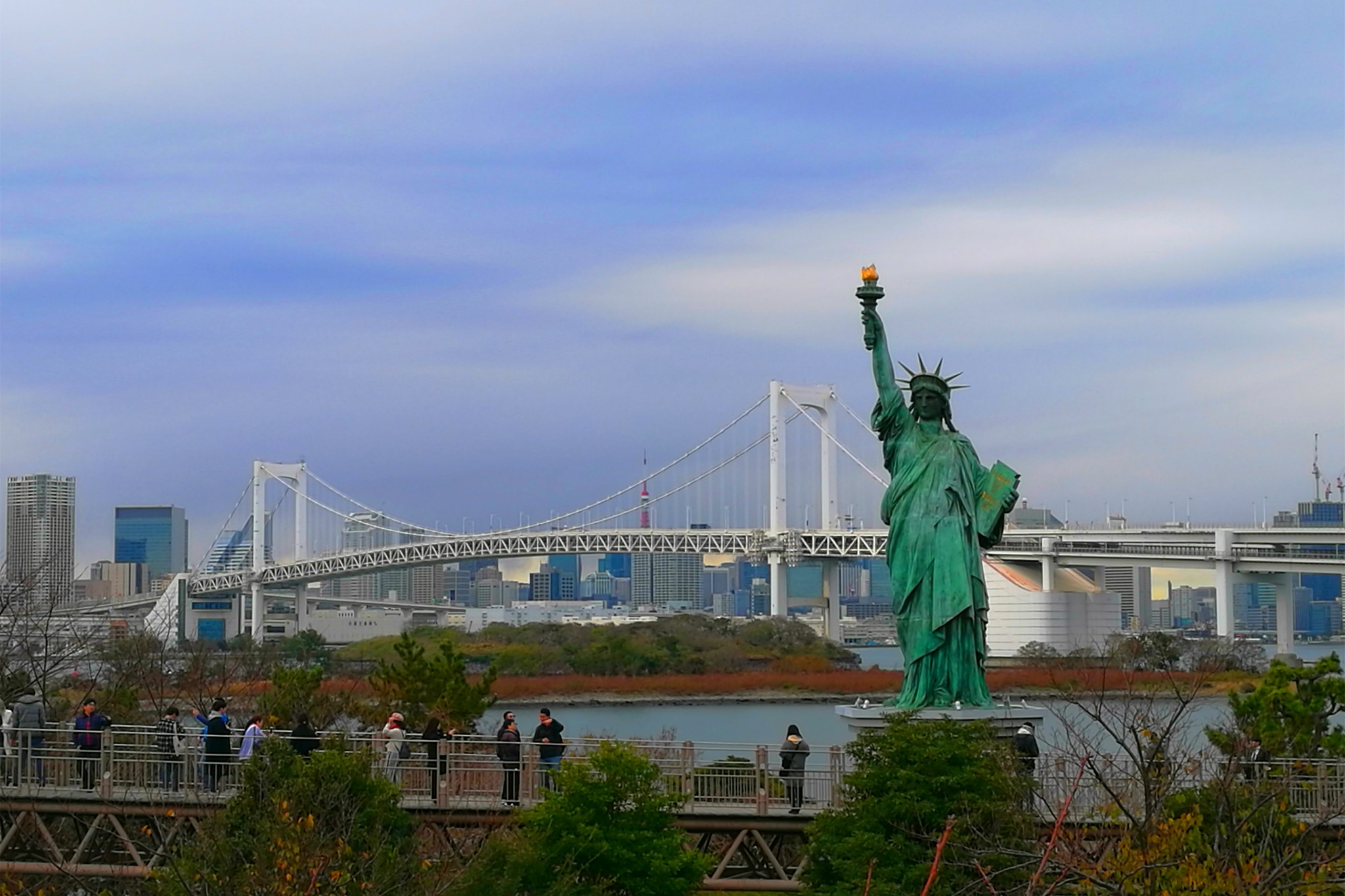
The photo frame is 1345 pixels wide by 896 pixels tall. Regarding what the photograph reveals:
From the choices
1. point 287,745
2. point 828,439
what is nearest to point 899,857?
point 287,745

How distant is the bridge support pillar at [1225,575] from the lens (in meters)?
63.4

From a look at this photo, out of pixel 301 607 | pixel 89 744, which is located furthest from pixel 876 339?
pixel 301 607

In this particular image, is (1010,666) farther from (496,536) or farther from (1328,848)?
(1328,848)

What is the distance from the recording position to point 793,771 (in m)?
14.9

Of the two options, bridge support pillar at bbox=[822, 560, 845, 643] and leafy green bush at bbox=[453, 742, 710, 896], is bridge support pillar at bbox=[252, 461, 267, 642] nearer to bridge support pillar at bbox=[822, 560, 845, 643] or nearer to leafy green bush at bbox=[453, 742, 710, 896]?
bridge support pillar at bbox=[822, 560, 845, 643]

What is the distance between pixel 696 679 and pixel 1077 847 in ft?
163

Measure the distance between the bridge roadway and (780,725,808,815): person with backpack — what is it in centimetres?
4641

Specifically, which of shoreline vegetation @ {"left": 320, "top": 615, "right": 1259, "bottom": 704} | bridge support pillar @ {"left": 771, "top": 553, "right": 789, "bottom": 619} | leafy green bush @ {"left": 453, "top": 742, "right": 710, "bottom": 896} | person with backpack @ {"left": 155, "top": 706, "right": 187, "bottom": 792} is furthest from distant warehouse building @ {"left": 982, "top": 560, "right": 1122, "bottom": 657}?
leafy green bush @ {"left": 453, "top": 742, "right": 710, "bottom": 896}

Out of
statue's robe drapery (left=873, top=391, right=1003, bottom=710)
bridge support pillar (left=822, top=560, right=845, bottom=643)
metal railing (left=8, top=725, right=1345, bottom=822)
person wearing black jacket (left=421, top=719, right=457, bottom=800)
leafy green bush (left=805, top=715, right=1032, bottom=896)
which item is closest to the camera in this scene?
leafy green bush (left=805, top=715, right=1032, bottom=896)

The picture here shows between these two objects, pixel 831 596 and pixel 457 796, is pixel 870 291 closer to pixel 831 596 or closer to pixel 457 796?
pixel 457 796

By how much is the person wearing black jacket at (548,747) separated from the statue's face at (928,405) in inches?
151

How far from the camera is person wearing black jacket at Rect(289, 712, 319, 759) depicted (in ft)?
48.0

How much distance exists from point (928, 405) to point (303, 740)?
556 cm

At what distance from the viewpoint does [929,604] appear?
1491 centimetres
